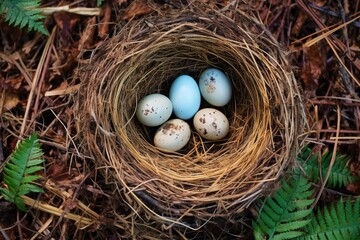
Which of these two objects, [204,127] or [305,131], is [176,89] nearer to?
[204,127]

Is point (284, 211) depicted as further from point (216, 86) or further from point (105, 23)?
point (105, 23)

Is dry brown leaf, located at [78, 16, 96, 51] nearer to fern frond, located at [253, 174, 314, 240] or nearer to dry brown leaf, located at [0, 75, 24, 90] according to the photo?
dry brown leaf, located at [0, 75, 24, 90]

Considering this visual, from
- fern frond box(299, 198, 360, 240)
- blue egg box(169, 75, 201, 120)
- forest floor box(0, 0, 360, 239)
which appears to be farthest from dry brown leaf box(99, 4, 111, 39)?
fern frond box(299, 198, 360, 240)

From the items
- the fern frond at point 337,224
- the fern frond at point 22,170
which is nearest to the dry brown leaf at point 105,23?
the fern frond at point 22,170

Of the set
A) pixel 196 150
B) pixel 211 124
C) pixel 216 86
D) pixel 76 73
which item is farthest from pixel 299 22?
pixel 76 73

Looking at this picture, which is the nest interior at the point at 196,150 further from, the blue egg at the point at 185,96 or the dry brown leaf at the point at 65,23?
the dry brown leaf at the point at 65,23
